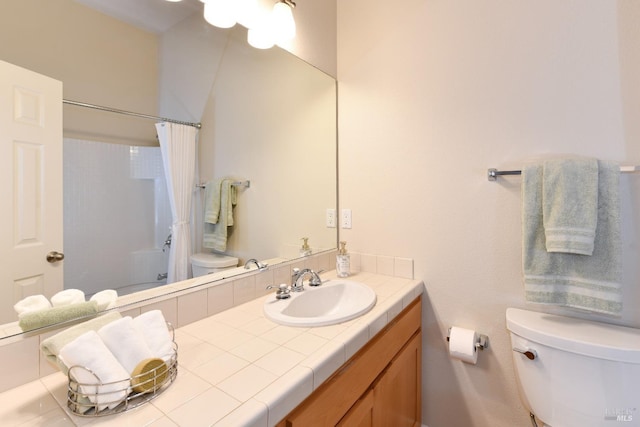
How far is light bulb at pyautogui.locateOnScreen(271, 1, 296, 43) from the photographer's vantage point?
137 centimetres

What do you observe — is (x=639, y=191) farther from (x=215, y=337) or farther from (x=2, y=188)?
(x=2, y=188)

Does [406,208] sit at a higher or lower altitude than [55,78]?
lower

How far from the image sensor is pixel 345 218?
1.78 metres

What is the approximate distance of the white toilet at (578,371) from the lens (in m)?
0.95

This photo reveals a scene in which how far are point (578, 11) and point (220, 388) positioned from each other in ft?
5.79

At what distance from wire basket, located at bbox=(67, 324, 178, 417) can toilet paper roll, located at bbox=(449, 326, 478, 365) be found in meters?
1.19

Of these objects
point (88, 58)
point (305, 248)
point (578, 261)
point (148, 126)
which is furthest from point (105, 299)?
point (578, 261)

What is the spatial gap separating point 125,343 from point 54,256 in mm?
365

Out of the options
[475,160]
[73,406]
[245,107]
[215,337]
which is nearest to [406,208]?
[475,160]

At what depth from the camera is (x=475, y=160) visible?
4.47 ft

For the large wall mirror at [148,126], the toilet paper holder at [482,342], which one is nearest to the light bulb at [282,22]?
the large wall mirror at [148,126]

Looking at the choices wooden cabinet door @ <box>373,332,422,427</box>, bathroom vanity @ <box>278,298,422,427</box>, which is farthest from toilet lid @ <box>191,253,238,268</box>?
wooden cabinet door @ <box>373,332,422,427</box>

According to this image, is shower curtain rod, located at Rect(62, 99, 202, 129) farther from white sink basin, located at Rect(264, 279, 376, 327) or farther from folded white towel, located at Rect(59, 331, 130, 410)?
white sink basin, located at Rect(264, 279, 376, 327)

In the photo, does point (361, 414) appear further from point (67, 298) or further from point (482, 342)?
point (67, 298)
